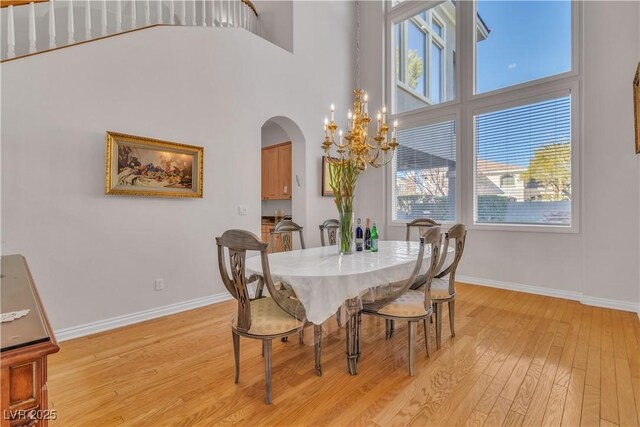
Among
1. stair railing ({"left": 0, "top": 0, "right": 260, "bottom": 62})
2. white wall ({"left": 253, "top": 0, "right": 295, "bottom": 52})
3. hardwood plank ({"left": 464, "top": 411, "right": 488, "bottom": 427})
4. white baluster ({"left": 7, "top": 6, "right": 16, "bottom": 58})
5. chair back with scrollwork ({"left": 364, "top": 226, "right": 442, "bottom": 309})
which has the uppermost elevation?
white wall ({"left": 253, "top": 0, "right": 295, "bottom": 52})

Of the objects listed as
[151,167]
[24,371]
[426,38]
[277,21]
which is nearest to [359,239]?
[151,167]

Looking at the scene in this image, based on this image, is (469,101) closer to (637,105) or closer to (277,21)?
(637,105)

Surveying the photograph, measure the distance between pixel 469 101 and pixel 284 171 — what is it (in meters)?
3.18

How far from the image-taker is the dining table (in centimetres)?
186

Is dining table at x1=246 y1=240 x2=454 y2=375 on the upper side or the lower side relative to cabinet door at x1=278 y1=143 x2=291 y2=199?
lower

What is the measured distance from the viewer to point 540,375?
210 centimetres

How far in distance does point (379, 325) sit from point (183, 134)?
2.89 metres

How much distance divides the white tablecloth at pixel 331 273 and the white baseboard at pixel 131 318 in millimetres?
1625

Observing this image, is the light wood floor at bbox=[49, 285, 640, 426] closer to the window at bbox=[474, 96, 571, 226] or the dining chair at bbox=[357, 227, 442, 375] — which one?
the dining chair at bbox=[357, 227, 442, 375]

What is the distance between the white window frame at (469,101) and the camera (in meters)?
3.83

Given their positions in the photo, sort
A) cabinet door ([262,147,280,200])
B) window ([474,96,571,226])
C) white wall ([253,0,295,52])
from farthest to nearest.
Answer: cabinet door ([262,147,280,200]) < white wall ([253,0,295,52]) < window ([474,96,571,226])

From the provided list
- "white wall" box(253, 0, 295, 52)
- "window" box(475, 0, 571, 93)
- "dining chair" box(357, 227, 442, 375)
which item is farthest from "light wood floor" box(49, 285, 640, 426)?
"white wall" box(253, 0, 295, 52)

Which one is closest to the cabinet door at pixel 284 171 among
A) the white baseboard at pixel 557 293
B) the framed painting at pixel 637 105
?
the white baseboard at pixel 557 293

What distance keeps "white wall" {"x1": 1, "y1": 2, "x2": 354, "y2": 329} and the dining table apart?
1548 mm
